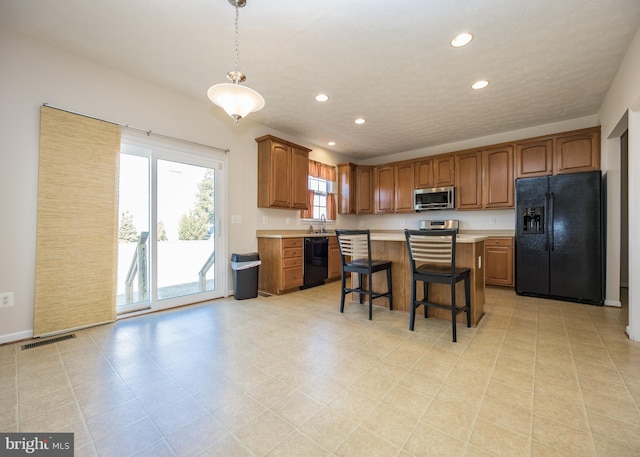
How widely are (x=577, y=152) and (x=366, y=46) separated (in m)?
3.65

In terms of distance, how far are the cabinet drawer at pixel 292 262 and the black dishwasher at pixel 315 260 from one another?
145 millimetres

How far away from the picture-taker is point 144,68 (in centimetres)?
295

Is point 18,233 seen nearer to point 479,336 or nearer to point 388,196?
point 479,336

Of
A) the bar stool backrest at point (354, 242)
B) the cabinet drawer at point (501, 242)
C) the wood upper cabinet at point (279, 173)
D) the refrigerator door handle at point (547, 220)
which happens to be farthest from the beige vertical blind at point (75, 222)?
the refrigerator door handle at point (547, 220)

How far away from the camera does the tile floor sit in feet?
4.26

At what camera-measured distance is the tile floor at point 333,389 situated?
1298mm

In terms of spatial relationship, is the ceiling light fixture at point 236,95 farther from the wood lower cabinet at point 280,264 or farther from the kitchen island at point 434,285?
the wood lower cabinet at point 280,264

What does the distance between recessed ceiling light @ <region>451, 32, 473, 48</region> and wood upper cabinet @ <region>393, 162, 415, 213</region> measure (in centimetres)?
316

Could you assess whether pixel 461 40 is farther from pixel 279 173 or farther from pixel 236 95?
pixel 279 173

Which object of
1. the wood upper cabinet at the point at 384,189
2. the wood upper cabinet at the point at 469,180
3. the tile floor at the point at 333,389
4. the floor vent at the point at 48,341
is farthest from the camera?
the wood upper cabinet at the point at 384,189

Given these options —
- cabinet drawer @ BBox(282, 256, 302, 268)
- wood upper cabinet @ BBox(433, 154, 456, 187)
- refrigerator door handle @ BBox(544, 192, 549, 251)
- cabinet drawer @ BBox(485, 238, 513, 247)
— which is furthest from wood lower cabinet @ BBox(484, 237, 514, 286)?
cabinet drawer @ BBox(282, 256, 302, 268)

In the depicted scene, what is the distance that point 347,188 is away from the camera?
607 centimetres

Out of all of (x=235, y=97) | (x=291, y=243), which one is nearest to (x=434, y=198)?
(x=291, y=243)

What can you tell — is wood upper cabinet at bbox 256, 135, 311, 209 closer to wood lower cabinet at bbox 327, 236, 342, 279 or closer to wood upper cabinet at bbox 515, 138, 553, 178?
wood lower cabinet at bbox 327, 236, 342, 279
